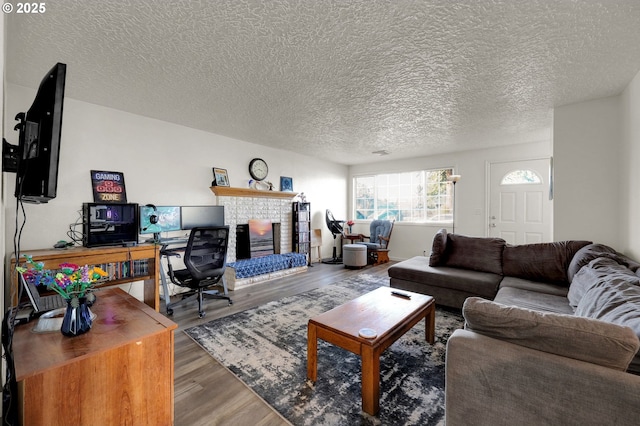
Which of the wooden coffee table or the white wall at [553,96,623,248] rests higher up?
the white wall at [553,96,623,248]

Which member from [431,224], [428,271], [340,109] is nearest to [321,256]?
[431,224]

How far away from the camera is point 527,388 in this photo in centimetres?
107

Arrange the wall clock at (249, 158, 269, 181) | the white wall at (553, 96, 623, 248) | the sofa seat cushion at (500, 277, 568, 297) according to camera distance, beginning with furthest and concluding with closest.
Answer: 1. the wall clock at (249, 158, 269, 181)
2. the white wall at (553, 96, 623, 248)
3. the sofa seat cushion at (500, 277, 568, 297)

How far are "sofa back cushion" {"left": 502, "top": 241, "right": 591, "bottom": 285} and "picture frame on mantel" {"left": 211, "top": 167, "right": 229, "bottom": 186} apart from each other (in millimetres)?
4045

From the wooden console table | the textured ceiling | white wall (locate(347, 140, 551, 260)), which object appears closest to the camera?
the textured ceiling

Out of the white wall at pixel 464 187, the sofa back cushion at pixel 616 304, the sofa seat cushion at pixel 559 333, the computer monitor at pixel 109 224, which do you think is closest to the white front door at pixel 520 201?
the white wall at pixel 464 187

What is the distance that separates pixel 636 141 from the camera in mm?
2350

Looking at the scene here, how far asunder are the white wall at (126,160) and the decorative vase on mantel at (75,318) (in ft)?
5.24

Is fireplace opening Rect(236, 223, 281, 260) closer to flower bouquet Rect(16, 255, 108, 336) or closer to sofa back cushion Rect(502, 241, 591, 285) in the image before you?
flower bouquet Rect(16, 255, 108, 336)

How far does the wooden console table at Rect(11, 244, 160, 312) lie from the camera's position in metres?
2.34

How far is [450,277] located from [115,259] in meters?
3.62

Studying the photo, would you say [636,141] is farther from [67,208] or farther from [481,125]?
[67,208]

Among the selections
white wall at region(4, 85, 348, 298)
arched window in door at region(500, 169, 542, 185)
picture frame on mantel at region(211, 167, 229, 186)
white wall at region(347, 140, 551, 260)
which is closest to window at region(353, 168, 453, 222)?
white wall at region(347, 140, 551, 260)

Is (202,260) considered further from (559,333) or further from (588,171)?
(588,171)
